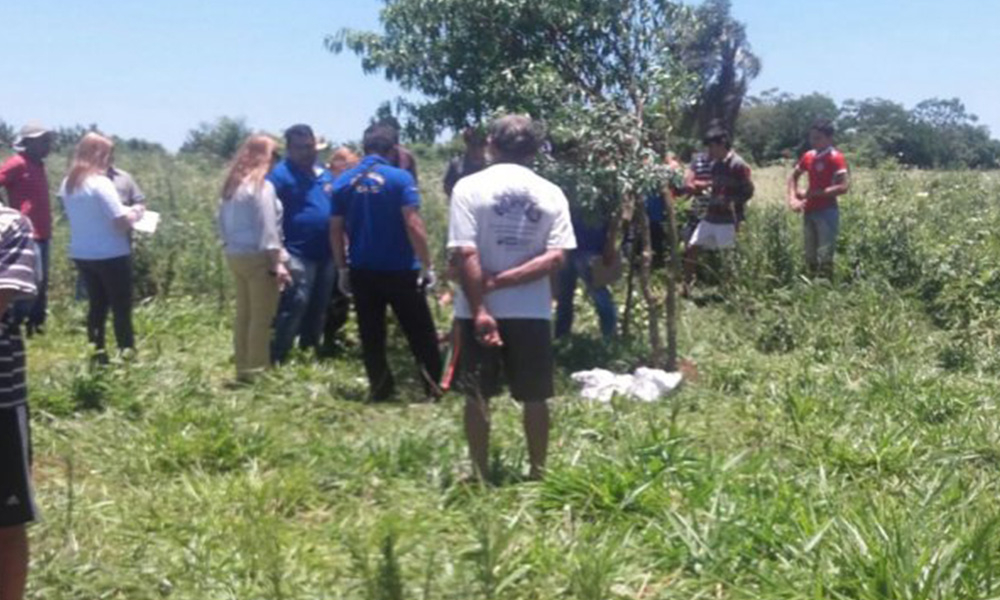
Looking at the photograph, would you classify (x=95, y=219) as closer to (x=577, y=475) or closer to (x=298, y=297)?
(x=298, y=297)

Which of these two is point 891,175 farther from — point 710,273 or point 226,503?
point 226,503

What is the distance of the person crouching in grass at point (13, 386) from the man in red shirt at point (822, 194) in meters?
8.29

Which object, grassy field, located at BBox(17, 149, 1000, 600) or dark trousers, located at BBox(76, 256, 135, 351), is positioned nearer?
grassy field, located at BBox(17, 149, 1000, 600)

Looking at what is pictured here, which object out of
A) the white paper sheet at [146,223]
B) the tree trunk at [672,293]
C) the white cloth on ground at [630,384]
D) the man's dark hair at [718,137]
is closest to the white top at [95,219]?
the white paper sheet at [146,223]

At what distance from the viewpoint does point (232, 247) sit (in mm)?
8023

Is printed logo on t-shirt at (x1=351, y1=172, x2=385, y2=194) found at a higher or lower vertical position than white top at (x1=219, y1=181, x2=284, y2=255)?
higher

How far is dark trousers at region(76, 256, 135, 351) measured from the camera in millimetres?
8297

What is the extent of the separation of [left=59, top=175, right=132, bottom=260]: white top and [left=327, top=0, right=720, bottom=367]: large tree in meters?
1.69

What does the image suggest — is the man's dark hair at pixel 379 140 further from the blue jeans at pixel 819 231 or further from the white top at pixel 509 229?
the blue jeans at pixel 819 231

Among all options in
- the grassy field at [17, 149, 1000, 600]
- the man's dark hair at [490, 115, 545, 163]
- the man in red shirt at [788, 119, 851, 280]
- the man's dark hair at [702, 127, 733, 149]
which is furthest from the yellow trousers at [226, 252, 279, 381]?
the man in red shirt at [788, 119, 851, 280]

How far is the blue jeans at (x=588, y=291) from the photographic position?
30.1ft

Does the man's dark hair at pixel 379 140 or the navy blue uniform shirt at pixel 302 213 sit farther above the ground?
the man's dark hair at pixel 379 140

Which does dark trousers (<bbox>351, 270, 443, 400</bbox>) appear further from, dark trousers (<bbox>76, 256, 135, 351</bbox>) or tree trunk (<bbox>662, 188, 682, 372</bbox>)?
dark trousers (<bbox>76, 256, 135, 351</bbox>)

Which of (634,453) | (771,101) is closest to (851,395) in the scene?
(634,453)
